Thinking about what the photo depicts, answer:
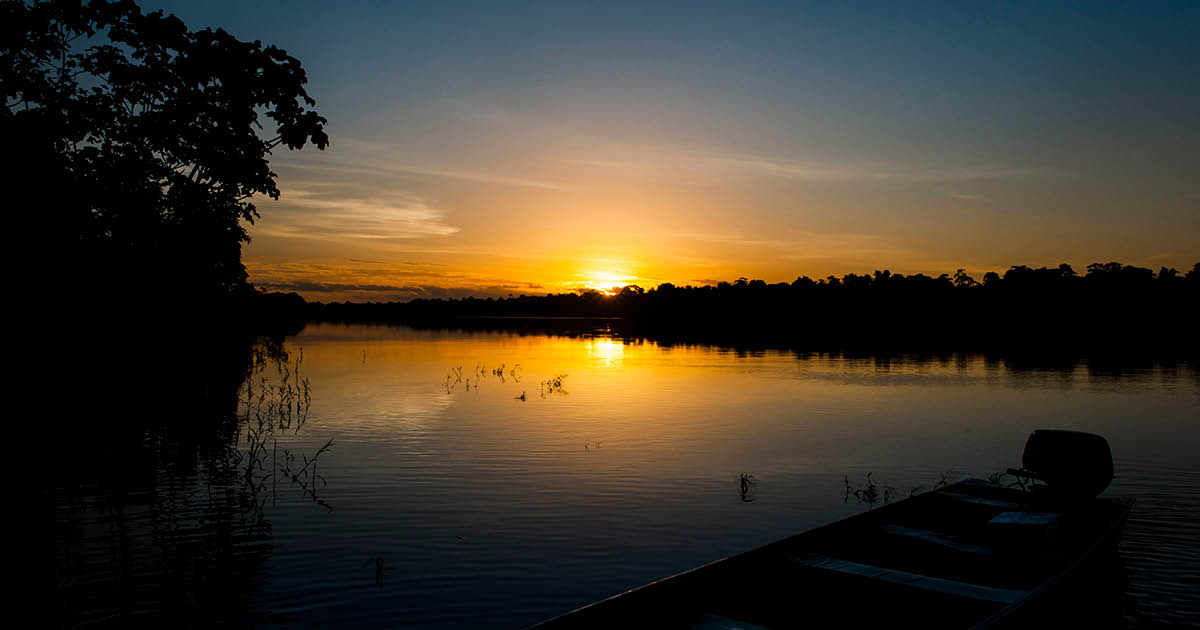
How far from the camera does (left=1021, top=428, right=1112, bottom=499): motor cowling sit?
1353cm

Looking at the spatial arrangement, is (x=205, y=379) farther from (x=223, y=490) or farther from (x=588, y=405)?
(x=223, y=490)

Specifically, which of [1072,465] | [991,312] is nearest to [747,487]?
[1072,465]

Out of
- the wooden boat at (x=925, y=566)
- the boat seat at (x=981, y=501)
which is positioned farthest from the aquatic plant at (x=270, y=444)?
the boat seat at (x=981, y=501)

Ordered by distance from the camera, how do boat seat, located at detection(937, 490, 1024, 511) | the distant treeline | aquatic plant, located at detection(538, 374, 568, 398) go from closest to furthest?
boat seat, located at detection(937, 490, 1024, 511), aquatic plant, located at detection(538, 374, 568, 398), the distant treeline

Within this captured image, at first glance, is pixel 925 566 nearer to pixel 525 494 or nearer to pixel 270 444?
pixel 525 494

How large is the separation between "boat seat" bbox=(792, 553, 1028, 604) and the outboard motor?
185 inches

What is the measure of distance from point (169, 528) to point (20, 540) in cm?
214

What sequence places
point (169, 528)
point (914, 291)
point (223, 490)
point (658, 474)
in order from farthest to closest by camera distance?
1. point (914, 291)
2. point (658, 474)
3. point (223, 490)
4. point (169, 528)

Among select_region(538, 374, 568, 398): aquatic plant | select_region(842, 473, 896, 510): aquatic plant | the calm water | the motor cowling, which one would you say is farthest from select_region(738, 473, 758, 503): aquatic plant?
select_region(538, 374, 568, 398): aquatic plant

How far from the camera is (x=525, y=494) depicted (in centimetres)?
1645

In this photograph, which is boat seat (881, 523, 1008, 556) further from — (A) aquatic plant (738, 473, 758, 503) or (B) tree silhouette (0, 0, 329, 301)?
(B) tree silhouette (0, 0, 329, 301)

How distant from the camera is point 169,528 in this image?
1325 centimetres

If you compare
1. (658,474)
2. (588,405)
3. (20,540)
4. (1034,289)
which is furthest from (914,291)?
(20,540)

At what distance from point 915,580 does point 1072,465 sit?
5.88 m
